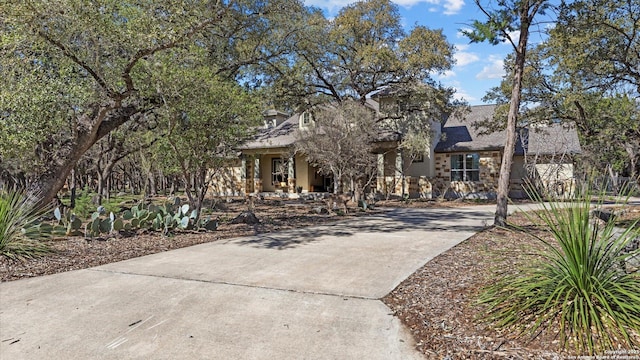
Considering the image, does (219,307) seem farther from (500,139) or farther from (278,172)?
(278,172)

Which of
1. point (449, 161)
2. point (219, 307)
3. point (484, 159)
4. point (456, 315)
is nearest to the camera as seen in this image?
point (456, 315)

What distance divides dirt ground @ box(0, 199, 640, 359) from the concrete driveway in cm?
25

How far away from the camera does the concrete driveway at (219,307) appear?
137 inches

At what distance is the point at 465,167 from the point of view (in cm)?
2255

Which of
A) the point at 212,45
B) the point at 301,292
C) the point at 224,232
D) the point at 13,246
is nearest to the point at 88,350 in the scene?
the point at 301,292

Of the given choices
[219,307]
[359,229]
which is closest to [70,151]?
[359,229]

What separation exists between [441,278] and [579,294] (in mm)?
1963

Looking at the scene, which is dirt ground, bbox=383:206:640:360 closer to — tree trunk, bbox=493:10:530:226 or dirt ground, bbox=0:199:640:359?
dirt ground, bbox=0:199:640:359

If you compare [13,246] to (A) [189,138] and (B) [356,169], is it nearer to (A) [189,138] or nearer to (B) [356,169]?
(A) [189,138]

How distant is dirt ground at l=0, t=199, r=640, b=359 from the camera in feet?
10.6

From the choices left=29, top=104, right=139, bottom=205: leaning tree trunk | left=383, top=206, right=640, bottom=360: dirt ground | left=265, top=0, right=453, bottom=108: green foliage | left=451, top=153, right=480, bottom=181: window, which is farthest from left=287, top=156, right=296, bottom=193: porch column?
left=383, top=206, right=640, bottom=360: dirt ground

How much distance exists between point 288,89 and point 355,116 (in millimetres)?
4728

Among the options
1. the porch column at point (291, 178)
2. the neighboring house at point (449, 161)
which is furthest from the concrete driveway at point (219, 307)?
the porch column at point (291, 178)

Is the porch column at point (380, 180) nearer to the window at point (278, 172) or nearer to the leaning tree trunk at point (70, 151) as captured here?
the window at point (278, 172)
